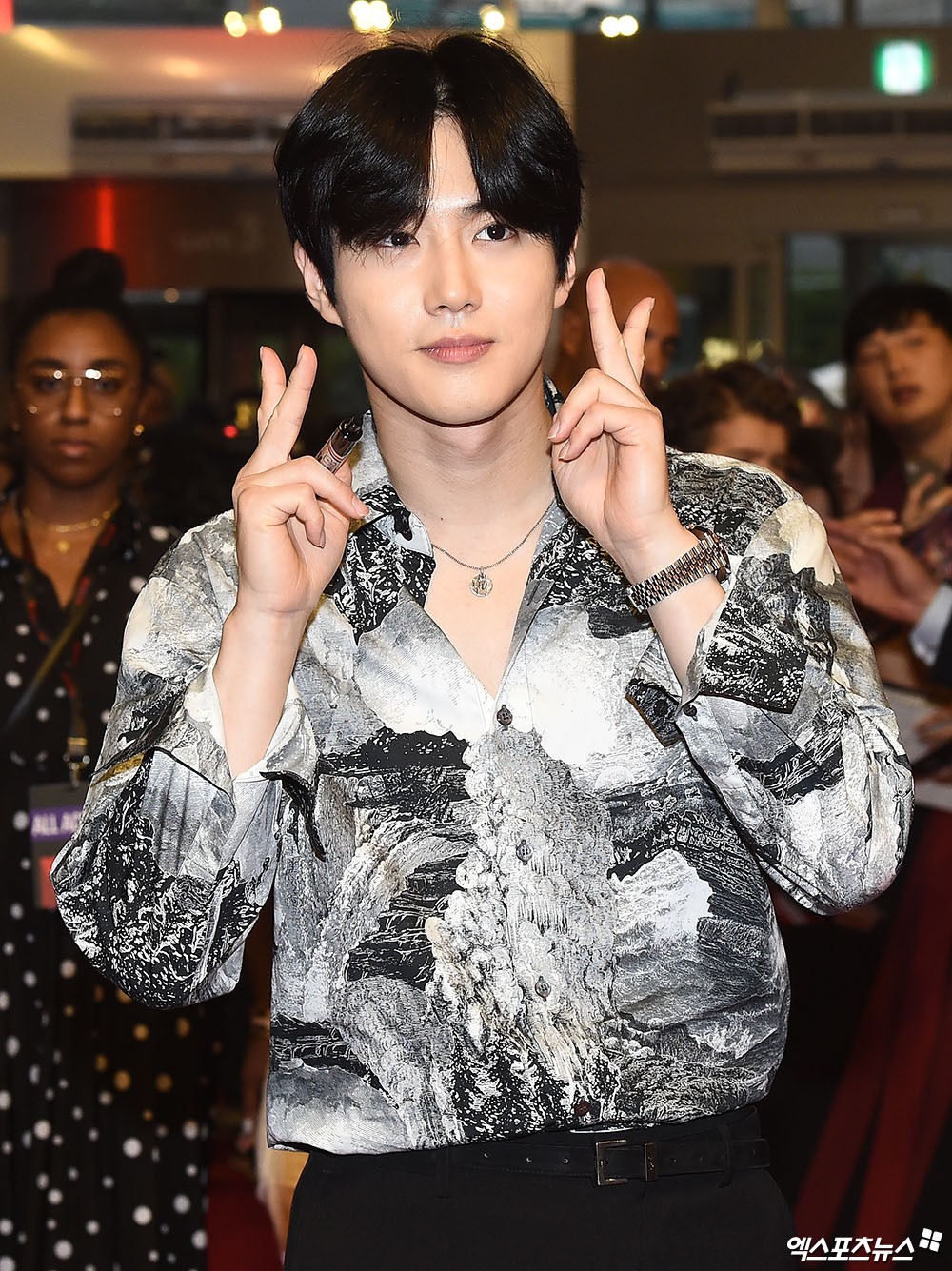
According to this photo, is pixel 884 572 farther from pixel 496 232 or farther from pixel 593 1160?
pixel 593 1160

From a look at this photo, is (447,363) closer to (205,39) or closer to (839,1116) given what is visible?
(839,1116)

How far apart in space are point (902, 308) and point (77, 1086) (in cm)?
262

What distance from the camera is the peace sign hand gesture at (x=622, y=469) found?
131 cm

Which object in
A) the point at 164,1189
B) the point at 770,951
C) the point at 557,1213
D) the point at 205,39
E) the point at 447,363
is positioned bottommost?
the point at 164,1189

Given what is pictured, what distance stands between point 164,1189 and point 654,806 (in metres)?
1.93

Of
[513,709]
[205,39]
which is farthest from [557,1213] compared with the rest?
[205,39]

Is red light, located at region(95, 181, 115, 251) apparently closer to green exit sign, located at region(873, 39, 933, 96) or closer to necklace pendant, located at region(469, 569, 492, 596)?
green exit sign, located at region(873, 39, 933, 96)

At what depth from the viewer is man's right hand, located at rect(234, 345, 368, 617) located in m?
1.29

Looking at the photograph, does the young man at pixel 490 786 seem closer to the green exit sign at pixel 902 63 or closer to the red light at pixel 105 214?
the red light at pixel 105 214

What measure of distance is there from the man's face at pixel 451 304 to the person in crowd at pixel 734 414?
5.96 ft

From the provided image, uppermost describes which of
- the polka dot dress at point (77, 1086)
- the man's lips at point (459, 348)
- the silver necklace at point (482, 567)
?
the man's lips at point (459, 348)

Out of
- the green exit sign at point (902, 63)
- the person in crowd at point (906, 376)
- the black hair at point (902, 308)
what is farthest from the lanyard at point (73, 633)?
the green exit sign at point (902, 63)

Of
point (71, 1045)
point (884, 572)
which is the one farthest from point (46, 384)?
point (884, 572)

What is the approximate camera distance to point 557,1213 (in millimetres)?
1312
